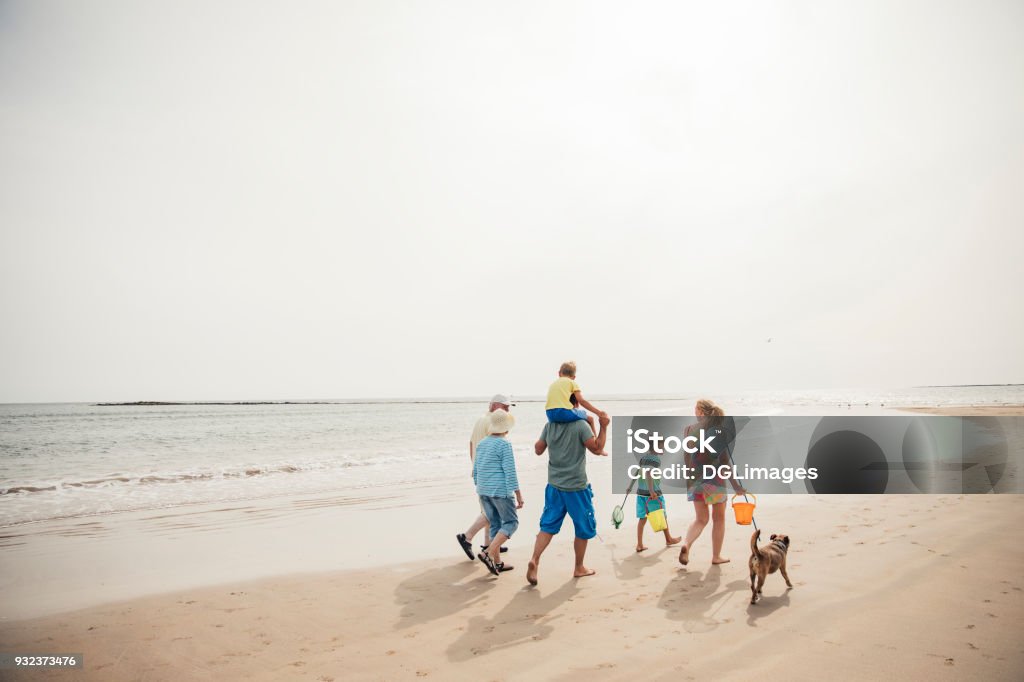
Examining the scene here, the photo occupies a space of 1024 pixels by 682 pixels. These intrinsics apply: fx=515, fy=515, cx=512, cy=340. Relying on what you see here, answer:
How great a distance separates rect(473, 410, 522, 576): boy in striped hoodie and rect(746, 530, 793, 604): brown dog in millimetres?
2558

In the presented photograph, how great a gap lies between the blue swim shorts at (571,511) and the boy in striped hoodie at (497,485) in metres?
0.40

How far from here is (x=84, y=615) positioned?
5.35 meters

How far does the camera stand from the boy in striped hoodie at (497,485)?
→ 246 inches

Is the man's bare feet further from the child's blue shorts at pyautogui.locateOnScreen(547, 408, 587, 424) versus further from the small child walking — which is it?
the small child walking

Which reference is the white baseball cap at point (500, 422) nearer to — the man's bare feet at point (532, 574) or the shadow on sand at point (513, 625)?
the man's bare feet at point (532, 574)

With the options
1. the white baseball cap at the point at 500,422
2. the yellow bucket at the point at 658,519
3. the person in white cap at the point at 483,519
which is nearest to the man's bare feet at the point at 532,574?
the person in white cap at the point at 483,519

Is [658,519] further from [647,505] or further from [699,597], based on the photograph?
[699,597]

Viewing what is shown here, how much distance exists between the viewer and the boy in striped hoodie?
626 cm

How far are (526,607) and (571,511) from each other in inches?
45.3

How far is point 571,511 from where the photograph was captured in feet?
19.5

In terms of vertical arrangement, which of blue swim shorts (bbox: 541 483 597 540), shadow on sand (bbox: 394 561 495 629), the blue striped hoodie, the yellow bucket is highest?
the blue striped hoodie

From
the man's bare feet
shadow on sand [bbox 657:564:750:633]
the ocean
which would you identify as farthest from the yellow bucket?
the ocean

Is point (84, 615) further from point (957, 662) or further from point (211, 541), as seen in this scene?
point (957, 662)

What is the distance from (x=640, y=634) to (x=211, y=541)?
724 cm
